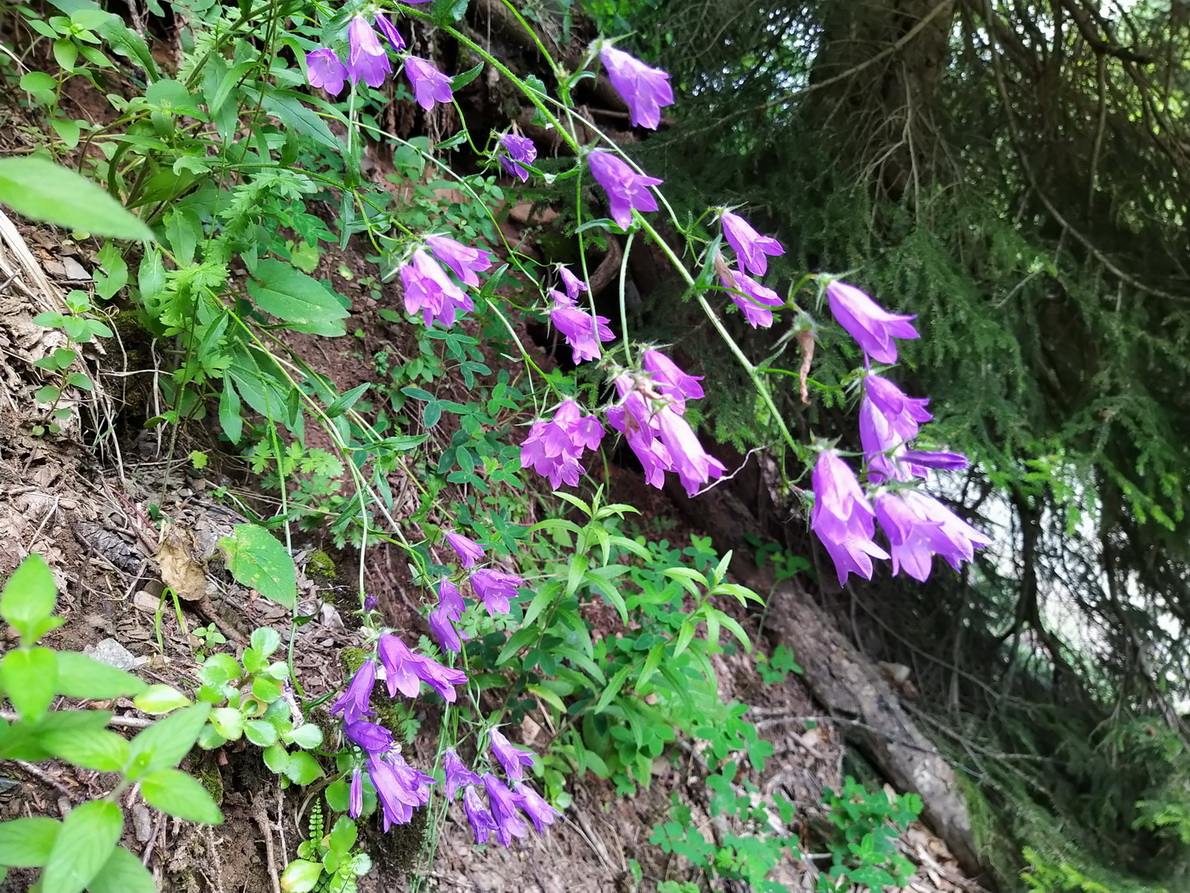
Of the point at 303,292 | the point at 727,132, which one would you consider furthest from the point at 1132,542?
the point at 303,292

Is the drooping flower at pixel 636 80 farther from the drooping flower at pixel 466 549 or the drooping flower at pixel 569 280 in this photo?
the drooping flower at pixel 466 549

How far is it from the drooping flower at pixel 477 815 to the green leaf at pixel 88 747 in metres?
0.92

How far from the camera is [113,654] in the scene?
1.32 meters

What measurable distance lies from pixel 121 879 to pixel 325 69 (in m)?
1.50

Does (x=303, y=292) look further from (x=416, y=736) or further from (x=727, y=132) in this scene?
(x=727, y=132)

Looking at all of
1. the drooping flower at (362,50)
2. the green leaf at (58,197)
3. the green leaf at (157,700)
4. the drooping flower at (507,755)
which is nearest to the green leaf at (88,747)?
the green leaf at (157,700)

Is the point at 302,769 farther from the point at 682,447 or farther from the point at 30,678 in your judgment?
the point at 682,447

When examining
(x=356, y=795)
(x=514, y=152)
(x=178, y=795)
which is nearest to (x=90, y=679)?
(x=178, y=795)

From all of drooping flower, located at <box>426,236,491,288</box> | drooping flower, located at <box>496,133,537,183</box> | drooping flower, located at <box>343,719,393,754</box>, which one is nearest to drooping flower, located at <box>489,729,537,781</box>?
drooping flower, located at <box>343,719,393,754</box>

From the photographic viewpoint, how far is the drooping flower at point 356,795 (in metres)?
1.38

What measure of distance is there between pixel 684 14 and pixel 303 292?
205cm

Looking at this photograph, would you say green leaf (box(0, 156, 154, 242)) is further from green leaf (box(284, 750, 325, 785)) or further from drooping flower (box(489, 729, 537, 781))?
drooping flower (box(489, 729, 537, 781))

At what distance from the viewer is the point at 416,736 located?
6.01 ft

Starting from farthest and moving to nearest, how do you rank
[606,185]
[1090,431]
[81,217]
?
1. [1090,431]
2. [606,185]
3. [81,217]
